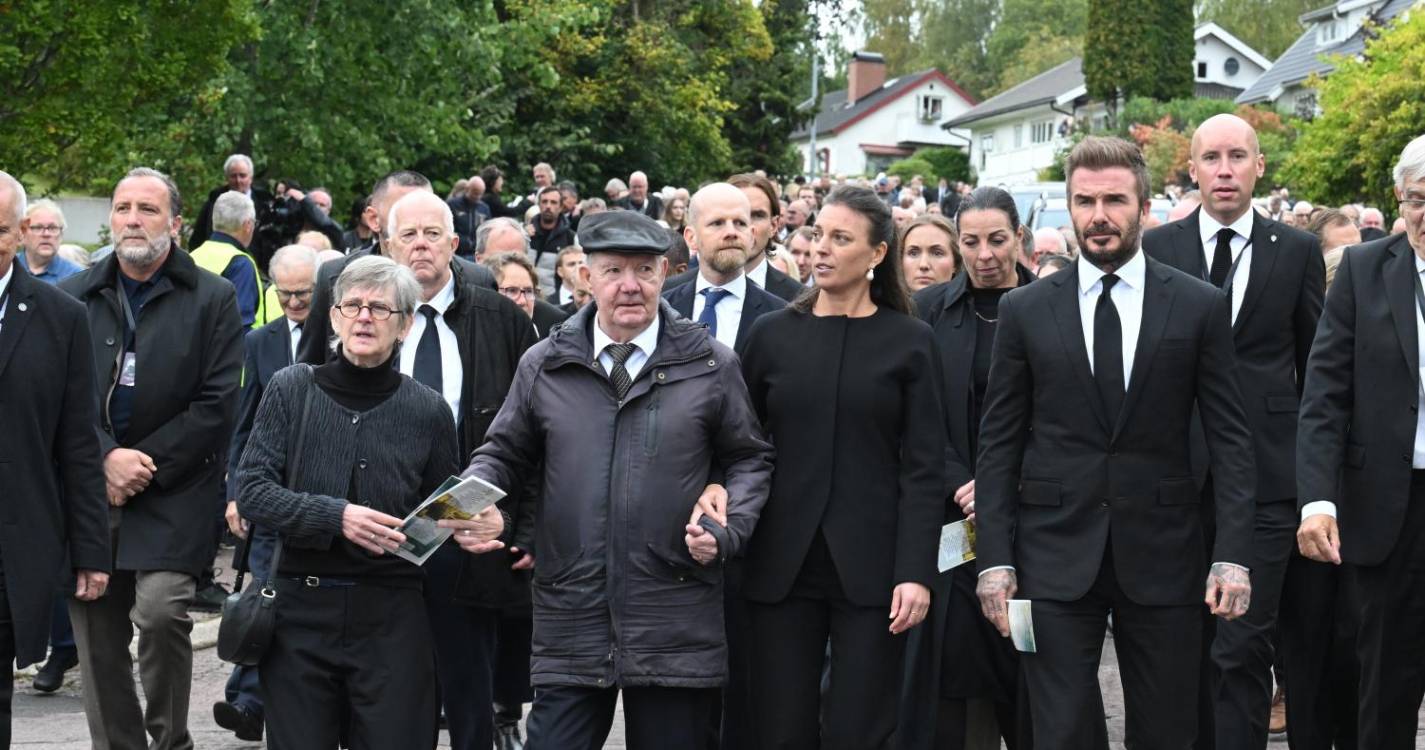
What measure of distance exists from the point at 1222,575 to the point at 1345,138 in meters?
26.0

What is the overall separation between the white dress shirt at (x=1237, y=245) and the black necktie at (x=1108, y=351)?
1551 millimetres

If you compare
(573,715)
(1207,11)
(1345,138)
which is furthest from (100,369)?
(1207,11)

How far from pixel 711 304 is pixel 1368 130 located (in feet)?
79.6

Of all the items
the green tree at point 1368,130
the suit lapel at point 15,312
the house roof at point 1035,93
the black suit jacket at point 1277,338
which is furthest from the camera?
the house roof at point 1035,93

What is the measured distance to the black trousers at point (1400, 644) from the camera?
6.44 m

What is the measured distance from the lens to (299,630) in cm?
616

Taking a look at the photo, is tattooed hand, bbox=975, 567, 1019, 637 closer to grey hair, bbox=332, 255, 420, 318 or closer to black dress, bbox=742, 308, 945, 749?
black dress, bbox=742, 308, 945, 749

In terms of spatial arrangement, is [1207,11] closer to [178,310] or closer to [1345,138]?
[1345,138]

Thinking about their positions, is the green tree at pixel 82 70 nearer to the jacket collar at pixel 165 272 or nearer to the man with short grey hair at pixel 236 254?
the man with short grey hair at pixel 236 254

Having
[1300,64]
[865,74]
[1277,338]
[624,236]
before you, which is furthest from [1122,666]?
[865,74]

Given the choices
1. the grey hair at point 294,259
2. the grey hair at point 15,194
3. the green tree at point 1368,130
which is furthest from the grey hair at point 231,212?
the green tree at point 1368,130

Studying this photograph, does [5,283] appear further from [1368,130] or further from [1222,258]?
[1368,130]

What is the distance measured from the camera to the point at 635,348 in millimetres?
5953

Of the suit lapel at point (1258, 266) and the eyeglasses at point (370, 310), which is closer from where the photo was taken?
the eyeglasses at point (370, 310)
